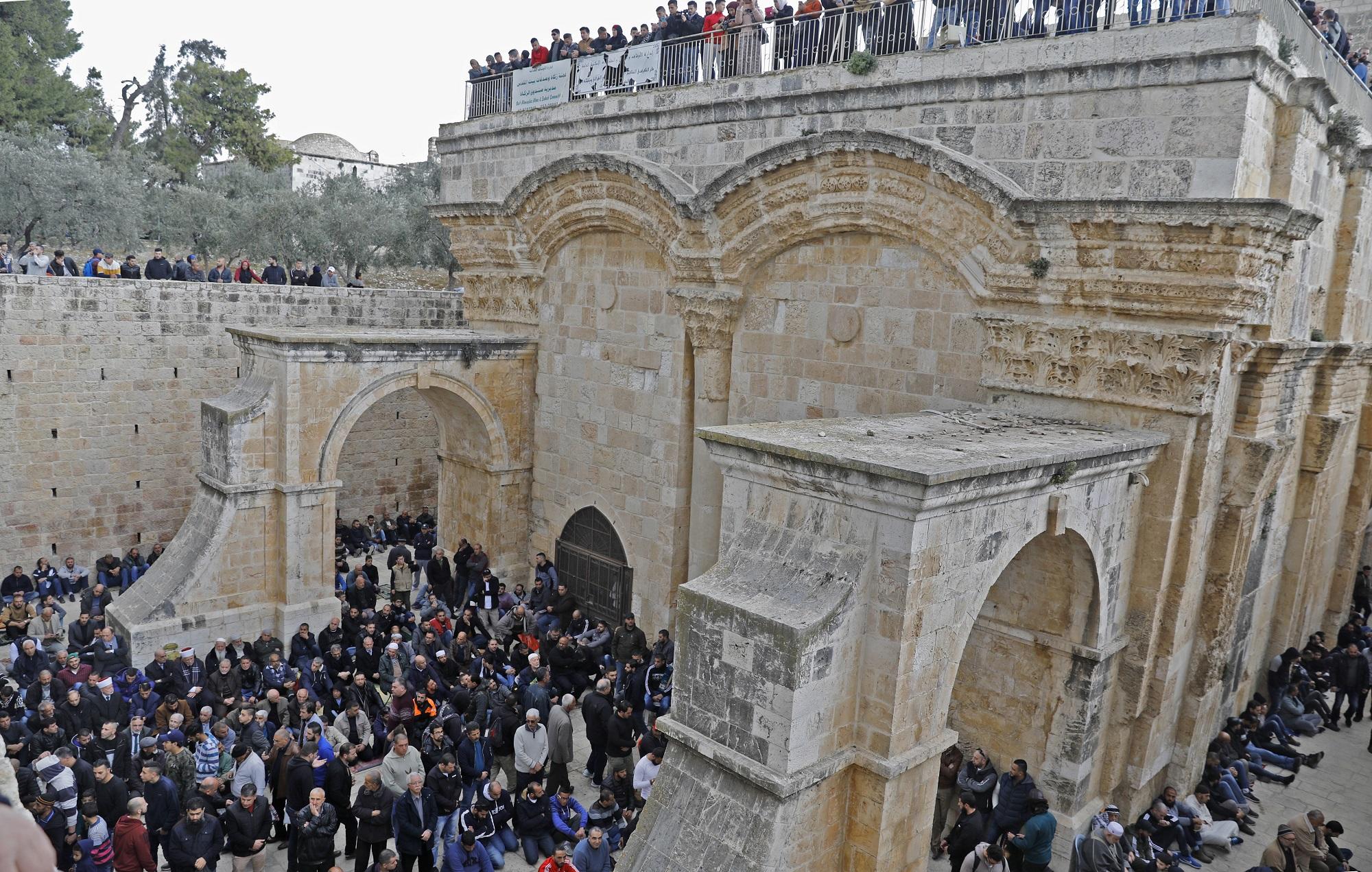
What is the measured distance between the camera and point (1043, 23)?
28.3 feet

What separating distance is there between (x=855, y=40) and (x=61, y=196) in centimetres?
1745

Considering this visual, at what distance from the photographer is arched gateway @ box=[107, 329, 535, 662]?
37.1 ft

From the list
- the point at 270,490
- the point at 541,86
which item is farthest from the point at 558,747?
the point at 541,86

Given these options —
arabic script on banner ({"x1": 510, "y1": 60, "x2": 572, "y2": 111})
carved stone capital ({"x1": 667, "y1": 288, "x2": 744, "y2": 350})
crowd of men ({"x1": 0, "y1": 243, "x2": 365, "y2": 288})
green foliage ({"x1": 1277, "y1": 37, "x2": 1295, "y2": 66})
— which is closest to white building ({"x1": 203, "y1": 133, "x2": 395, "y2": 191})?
crowd of men ({"x1": 0, "y1": 243, "x2": 365, "y2": 288})

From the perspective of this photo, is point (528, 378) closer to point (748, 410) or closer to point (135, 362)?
point (748, 410)

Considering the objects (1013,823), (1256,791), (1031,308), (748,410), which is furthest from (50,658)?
(1256,791)

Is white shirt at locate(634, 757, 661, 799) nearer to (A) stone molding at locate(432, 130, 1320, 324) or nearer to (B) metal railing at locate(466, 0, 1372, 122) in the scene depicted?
(A) stone molding at locate(432, 130, 1320, 324)

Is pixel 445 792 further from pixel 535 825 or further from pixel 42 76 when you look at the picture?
pixel 42 76

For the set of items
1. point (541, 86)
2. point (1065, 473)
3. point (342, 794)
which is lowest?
point (342, 794)

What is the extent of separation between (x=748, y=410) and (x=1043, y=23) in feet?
16.0

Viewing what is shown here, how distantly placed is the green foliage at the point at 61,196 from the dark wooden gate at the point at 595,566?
45.8 feet

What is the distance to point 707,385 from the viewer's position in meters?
11.4

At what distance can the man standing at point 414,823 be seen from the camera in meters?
7.35

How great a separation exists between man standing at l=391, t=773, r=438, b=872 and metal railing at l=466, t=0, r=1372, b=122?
7.90m
